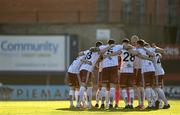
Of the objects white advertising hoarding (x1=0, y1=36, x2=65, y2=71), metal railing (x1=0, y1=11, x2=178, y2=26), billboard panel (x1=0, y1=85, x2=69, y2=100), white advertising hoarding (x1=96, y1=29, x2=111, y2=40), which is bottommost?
billboard panel (x1=0, y1=85, x2=69, y2=100)

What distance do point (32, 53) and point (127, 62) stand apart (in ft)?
86.9

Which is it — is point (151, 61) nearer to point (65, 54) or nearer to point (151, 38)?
point (65, 54)

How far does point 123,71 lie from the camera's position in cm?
2533

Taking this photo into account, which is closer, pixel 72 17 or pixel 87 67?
pixel 87 67

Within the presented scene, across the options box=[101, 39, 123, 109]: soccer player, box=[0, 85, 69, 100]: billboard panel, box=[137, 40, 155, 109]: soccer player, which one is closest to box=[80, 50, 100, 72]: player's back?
box=[101, 39, 123, 109]: soccer player

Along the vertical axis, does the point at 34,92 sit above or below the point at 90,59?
below

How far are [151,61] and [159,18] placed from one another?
35.6 m

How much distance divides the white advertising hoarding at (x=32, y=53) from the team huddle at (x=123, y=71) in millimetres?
24589

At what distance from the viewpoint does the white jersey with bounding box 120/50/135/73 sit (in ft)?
83.0

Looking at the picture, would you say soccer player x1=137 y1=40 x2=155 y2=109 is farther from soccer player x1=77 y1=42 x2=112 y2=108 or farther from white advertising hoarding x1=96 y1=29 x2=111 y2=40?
white advertising hoarding x1=96 y1=29 x2=111 y2=40

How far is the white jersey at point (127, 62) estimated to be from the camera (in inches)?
997

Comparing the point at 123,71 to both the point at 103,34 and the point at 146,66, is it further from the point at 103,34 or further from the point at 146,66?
the point at 103,34

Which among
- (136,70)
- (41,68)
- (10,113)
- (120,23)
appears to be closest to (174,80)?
(120,23)

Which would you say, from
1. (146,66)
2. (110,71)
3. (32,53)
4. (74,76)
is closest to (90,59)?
(110,71)
